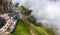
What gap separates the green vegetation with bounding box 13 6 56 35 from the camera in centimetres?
452

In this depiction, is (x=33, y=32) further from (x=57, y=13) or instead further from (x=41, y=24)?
(x=57, y=13)

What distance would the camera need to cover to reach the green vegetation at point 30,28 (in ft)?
14.8

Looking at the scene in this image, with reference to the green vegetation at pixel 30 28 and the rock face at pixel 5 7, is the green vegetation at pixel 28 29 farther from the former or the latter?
the rock face at pixel 5 7

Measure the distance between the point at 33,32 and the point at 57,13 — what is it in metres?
0.70

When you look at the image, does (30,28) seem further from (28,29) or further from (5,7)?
(5,7)

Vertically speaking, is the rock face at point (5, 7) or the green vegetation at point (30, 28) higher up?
the rock face at point (5, 7)

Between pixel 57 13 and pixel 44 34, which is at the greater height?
pixel 57 13

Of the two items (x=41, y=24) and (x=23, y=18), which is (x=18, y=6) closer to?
(x=23, y=18)

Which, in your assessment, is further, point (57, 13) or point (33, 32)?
point (57, 13)

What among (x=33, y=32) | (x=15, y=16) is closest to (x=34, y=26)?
(x=33, y=32)

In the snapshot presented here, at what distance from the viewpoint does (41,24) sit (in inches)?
187

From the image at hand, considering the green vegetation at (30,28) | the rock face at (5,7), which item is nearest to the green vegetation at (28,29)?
the green vegetation at (30,28)

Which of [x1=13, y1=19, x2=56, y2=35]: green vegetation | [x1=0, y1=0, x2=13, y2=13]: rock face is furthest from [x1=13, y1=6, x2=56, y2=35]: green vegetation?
[x1=0, y1=0, x2=13, y2=13]: rock face

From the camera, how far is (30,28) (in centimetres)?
460
